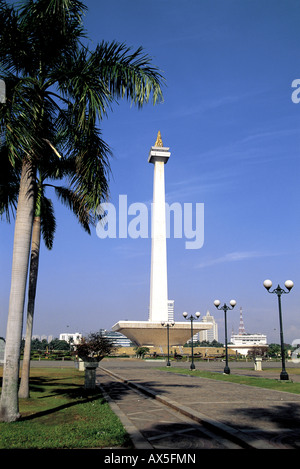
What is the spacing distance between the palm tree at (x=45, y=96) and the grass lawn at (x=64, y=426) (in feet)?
3.26

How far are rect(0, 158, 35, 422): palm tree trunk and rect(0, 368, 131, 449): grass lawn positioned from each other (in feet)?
1.62

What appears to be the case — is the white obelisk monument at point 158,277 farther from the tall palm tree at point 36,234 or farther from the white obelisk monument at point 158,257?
the tall palm tree at point 36,234

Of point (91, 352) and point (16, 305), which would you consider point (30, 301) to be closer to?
point (91, 352)

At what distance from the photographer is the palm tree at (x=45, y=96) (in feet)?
29.3

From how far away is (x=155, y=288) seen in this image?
63688 mm

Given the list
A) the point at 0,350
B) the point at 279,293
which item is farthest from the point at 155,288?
the point at 279,293

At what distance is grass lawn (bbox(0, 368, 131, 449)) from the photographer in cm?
663

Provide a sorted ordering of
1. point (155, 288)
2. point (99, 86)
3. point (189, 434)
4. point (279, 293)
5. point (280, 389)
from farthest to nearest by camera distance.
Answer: point (155, 288) → point (279, 293) → point (280, 389) → point (99, 86) → point (189, 434)

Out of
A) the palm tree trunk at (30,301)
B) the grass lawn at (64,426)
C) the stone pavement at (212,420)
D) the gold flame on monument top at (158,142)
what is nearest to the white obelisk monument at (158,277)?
the gold flame on monument top at (158,142)

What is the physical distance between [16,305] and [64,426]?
9.21 feet

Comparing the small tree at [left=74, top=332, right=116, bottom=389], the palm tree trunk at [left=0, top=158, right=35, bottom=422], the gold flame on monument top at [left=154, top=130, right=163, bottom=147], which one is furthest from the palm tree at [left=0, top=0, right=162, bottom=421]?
the gold flame on monument top at [left=154, top=130, right=163, bottom=147]

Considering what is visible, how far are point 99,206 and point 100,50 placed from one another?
158 inches

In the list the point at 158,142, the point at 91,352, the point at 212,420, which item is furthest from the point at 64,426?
the point at 158,142
